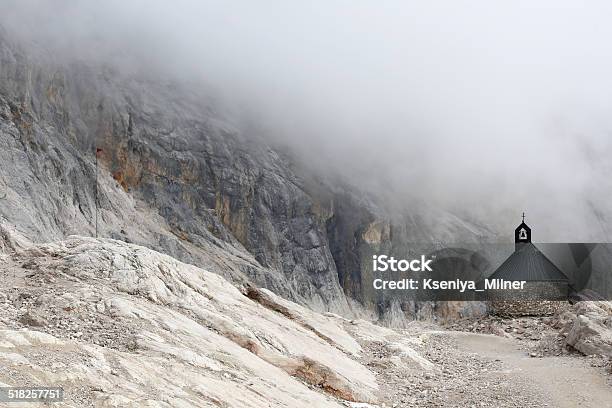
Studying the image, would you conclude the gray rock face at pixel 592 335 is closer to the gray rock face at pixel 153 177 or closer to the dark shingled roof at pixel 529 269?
the dark shingled roof at pixel 529 269

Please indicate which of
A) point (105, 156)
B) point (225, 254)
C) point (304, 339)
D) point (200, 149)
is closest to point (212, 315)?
point (304, 339)

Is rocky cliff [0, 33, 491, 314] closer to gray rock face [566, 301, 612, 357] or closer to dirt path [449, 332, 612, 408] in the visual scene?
dirt path [449, 332, 612, 408]

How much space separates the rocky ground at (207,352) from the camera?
962 cm

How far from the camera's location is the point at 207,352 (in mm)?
12344

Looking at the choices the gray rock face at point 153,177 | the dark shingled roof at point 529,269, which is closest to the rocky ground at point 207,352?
the dark shingled roof at point 529,269

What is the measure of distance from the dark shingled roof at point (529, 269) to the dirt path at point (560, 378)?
1277cm

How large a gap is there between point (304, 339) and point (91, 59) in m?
47.9

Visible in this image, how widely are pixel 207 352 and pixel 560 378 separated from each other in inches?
464

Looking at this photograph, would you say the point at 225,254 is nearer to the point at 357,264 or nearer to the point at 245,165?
the point at 245,165

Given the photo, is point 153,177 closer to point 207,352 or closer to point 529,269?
point 529,269

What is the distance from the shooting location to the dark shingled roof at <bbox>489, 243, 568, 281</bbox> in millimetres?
36938

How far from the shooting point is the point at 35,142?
44.1 metres

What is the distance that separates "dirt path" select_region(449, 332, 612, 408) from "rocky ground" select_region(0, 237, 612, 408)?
0.19 feet

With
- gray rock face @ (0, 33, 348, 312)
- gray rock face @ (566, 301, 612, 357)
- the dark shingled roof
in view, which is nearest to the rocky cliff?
gray rock face @ (0, 33, 348, 312)
